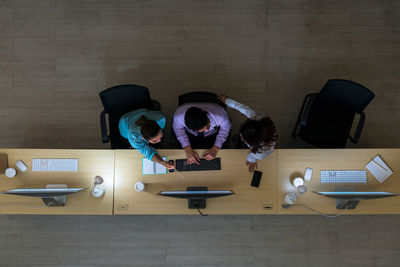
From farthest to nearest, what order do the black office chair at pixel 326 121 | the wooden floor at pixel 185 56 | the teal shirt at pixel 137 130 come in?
1. the wooden floor at pixel 185 56
2. the black office chair at pixel 326 121
3. the teal shirt at pixel 137 130

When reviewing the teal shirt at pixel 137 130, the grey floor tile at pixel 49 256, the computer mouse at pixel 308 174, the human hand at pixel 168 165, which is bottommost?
Result: the grey floor tile at pixel 49 256

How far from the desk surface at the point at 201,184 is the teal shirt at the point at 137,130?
128 mm

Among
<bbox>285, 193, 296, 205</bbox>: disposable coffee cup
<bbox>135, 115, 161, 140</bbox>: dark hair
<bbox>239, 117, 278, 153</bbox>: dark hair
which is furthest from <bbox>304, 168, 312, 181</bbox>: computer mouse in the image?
<bbox>135, 115, 161, 140</bbox>: dark hair

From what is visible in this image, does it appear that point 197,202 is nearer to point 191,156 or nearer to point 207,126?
point 191,156

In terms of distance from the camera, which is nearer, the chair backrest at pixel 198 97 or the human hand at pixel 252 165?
the human hand at pixel 252 165

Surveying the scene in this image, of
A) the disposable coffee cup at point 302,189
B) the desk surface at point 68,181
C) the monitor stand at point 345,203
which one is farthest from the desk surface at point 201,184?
Result: the monitor stand at point 345,203

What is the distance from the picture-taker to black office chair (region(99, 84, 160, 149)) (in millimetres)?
2430

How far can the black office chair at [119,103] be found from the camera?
243 cm

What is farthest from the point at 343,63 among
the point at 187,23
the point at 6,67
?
the point at 6,67

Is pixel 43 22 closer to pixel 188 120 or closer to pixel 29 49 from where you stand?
pixel 29 49

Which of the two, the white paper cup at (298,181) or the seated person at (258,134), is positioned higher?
the seated person at (258,134)

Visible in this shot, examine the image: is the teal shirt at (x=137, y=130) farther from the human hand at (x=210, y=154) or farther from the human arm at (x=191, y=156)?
the human hand at (x=210, y=154)

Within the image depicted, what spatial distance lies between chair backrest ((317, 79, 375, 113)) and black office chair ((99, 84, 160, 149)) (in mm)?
1787

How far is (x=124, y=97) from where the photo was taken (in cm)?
249
